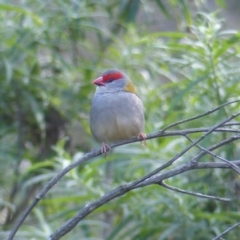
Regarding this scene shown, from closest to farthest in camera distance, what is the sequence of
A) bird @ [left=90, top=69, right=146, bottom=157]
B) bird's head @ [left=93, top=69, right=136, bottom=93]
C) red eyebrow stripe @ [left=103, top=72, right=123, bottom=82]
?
bird @ [left=90, top=69, right=146, bottom=157]
bird's head @ [left=93, top=69, right=136, bottom=93]
red eyebrow stripe @ [left=103, top=72, right=123, bottom=82]

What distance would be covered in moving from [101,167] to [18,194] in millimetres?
709

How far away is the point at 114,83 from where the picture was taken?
3598 mm

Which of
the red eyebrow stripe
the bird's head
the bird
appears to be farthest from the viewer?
the red eyebrow stripe

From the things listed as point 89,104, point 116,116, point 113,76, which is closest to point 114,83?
point 113,76

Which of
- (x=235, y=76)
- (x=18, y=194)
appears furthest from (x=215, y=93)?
(x=18, y=194)

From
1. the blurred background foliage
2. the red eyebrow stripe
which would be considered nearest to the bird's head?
the red eyebrow stripe

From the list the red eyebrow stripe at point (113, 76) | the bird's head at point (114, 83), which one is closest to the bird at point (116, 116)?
the bird's head at point (114, 83)

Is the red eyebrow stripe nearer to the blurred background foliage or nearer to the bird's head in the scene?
the bird's head

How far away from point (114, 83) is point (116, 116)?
1.15ft

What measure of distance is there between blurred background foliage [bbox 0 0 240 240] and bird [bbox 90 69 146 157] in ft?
1.18

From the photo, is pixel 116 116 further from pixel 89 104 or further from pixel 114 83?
pixel 89 104

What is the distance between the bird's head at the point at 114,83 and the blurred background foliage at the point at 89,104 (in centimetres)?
28

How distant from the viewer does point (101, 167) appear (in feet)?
14.5

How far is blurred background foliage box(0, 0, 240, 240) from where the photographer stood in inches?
144
